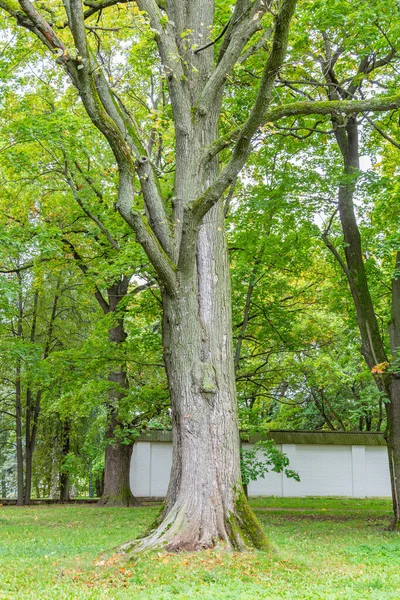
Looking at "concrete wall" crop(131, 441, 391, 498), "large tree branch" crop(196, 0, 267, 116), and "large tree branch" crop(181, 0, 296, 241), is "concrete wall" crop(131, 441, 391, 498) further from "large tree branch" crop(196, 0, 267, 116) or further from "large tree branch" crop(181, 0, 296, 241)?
"large tree branch" crop(181, 0, 296, 241)

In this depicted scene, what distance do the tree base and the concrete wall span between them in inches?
655

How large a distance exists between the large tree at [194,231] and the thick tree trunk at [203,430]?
11mm

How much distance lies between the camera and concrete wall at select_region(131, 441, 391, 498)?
75.1ft

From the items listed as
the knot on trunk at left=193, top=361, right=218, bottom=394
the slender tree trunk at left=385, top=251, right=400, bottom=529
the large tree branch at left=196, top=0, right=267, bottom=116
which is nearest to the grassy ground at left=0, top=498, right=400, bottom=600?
the knot on trunk at left=193, top=361, right=218, bottom=394

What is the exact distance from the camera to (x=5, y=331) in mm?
20438

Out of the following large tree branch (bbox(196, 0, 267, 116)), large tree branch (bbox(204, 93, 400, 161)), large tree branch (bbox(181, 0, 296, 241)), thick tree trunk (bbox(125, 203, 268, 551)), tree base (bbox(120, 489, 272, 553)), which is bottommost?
tree base (bbox(120, 489, 272, 553))

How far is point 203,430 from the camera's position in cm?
644

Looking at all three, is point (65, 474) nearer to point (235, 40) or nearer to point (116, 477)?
point (116, 477)

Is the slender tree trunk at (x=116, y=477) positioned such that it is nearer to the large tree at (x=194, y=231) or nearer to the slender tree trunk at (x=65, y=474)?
the slender tree trunk at (x=65, y=474)

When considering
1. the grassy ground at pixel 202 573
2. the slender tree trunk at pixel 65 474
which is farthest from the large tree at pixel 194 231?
the slender tree trunk at pixel 65 474

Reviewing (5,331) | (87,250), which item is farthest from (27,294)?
(87,250)

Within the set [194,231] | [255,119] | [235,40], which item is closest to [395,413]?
[194,231]

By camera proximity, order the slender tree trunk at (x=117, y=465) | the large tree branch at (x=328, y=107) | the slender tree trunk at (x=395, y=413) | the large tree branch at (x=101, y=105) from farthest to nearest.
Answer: the slender tree trunk at (x=117, y=465), the slender tree trunk at (x=395, y=413), the large tree branch at (x=328, y=107), the large tree branch at (x=101, y=105)

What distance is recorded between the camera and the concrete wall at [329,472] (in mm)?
22891
